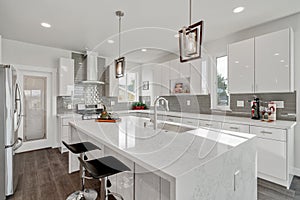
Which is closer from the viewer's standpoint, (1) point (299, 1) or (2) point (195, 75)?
(1) point (299, 1)

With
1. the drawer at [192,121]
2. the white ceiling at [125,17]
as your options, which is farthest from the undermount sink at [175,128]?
the white ceiling at [125,17]

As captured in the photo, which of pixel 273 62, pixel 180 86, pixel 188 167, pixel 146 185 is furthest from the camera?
pixel 180 86

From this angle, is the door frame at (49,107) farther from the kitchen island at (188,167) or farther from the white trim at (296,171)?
the white trim at (296,171)

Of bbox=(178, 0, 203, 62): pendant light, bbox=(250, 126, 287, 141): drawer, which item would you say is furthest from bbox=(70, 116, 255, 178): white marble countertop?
bbox=(250, 126, 287, 141): drawer

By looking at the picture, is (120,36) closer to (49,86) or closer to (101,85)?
(101,85)

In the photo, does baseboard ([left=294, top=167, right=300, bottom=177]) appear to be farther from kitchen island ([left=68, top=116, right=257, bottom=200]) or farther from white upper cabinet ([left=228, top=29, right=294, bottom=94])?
kitchen island ([left=68, top=116, right=257, bottom=200])

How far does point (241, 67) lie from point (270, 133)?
1.25m

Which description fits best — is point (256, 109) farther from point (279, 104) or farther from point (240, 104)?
point (240, 104)

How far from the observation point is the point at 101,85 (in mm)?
4969

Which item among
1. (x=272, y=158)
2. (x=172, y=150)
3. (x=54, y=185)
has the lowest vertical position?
(x=54, y=185)

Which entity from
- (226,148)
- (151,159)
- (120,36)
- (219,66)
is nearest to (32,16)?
(120,36)

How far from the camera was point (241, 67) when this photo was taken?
9.64 ft

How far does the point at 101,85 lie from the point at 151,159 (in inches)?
171

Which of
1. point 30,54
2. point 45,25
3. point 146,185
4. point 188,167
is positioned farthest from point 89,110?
point 188,167
